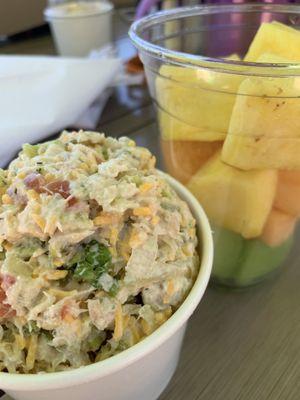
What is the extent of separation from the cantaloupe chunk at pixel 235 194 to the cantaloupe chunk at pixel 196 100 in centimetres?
4

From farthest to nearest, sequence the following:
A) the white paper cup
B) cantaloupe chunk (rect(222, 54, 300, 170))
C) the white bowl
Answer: the white paper cup < cantaloupe chunk (rect(222, 54, 300, 170)) < the white bowl

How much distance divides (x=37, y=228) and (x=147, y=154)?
0.48ft

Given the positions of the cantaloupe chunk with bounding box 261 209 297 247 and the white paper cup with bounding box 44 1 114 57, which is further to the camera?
the white paper cup with bounding box 44 1 114 57

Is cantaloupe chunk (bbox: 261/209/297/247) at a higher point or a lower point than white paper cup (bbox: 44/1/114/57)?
lower

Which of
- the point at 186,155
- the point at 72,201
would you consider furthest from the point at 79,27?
the point at 72,201

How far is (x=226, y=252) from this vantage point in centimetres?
50

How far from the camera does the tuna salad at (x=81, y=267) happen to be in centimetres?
32

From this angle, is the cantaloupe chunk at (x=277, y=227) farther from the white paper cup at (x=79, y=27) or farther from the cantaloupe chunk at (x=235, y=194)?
the white paper cup at (x=79, y=27)

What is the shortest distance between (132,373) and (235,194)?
0.21 metres

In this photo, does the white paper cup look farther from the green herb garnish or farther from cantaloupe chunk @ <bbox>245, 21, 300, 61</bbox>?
the green herb garnish

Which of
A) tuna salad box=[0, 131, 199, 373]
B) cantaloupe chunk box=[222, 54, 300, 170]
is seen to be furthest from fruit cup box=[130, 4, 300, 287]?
tuna salad box=[0, 131, 199, 373]

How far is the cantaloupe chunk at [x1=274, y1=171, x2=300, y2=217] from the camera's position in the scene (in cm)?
A: 45

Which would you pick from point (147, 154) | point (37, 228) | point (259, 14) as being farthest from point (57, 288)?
point (259, 14)

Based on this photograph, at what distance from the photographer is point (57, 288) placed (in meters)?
0.33
